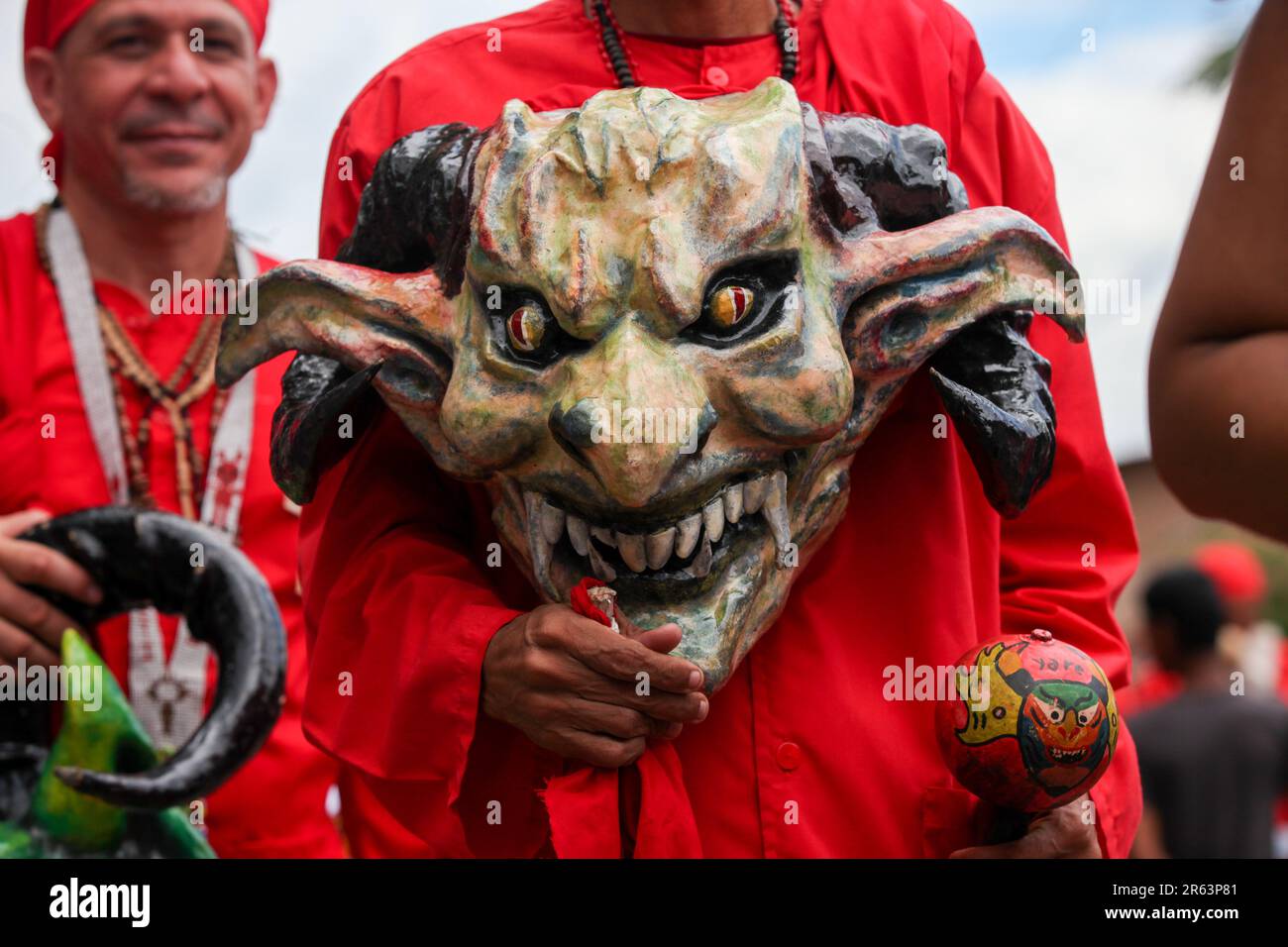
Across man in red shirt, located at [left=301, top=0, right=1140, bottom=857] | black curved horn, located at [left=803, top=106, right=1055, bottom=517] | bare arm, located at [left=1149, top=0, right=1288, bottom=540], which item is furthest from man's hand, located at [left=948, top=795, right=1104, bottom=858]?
bare arm, located at [left=1149, top=0, right=1288, bottom=540]

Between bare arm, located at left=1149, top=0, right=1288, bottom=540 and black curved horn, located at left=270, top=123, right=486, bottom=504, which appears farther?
black curved horn, located at left=270, top=123, right=486, bottom=504

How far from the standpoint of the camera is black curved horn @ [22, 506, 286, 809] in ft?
8.33

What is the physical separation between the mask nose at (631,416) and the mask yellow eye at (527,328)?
0.07m

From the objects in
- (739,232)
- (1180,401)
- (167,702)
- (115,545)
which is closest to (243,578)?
(115,545)

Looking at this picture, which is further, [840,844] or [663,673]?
[840,844]

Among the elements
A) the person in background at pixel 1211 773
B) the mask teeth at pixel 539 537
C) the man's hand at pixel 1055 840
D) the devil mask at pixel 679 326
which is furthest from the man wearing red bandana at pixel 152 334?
the person in background at pixel 1211 773

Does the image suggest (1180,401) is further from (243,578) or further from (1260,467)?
(243,578)

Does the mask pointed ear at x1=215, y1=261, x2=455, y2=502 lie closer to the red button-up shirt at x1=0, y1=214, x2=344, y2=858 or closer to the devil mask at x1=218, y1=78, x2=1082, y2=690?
the devil mask at x1=218, y1=78, x2=1082, y2=690

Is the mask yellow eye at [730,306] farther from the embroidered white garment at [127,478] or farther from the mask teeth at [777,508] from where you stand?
the embroidered white garment at [127,478]

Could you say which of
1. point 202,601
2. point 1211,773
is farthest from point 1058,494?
point 1211,773

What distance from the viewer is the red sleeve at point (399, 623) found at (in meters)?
1.98

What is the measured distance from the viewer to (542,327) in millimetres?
1838

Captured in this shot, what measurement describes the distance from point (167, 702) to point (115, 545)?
505mm

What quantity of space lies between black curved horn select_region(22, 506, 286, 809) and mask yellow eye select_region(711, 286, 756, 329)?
44.3 inches
